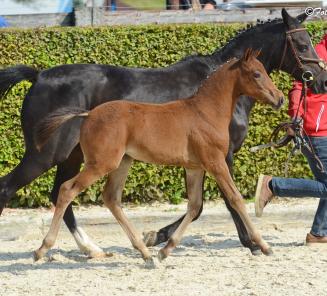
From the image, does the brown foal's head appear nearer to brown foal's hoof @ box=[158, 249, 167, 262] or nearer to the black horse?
the black horse

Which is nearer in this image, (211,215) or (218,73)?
(218,73)

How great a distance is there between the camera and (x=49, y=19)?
1015 cm

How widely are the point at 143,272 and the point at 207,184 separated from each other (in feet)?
9.81

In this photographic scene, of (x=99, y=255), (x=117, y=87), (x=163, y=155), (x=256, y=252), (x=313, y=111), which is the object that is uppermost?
(x=117, y=87)

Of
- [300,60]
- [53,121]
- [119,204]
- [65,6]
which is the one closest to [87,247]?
[119,204]

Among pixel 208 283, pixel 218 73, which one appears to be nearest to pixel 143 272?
pixel 208 283

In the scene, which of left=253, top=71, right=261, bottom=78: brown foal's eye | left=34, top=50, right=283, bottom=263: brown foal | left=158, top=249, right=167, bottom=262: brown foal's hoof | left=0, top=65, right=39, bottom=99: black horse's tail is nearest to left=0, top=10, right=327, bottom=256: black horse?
left=0, top=65, right=39, bottom=99: black horse's tail

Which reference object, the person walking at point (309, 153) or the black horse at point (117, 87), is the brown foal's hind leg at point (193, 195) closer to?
the black horse at point (117, 87)

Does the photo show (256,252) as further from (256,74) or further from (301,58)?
(301,58)

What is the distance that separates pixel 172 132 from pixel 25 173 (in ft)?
4.44

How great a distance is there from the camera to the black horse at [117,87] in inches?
277

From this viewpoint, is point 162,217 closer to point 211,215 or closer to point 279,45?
point 211,215

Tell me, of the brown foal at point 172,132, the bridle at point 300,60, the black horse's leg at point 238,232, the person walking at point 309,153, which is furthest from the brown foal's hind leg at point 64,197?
the bridle at point 300,60

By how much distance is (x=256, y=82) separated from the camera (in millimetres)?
6426
